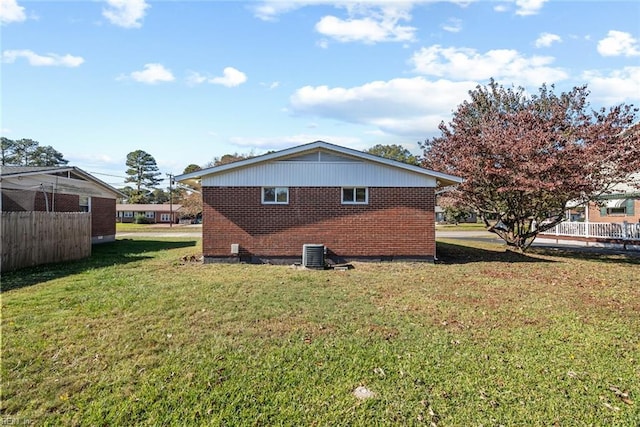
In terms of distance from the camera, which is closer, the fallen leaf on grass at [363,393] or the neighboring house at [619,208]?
the fallen leaf on grass at [363,393]

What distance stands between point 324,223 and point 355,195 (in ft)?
4.52

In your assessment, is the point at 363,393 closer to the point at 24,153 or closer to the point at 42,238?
the point at 42,238

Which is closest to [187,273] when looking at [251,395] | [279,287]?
[279,287]

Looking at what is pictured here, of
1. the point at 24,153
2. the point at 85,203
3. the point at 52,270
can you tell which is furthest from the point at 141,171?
the point at 52,270

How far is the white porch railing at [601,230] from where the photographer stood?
18.4 m

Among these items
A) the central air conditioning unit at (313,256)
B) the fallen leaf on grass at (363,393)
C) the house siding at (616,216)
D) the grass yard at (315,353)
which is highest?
the house siding at (616,216)

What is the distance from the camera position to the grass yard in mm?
3326

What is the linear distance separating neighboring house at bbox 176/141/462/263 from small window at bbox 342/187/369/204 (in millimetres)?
34

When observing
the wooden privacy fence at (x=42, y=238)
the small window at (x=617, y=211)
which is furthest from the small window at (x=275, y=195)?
the small window at (x=617, y=211)

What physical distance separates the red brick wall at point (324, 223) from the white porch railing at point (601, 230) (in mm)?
13500

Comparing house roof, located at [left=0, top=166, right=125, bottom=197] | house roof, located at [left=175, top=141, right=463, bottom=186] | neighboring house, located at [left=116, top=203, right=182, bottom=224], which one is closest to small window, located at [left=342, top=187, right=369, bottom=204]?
house roof, located at [left=175, top=141, right=463, bottom=186]

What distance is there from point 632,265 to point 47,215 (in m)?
19.0

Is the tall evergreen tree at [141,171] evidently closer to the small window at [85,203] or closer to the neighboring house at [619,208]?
the small window at [85,203]

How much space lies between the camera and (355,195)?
12.1m
